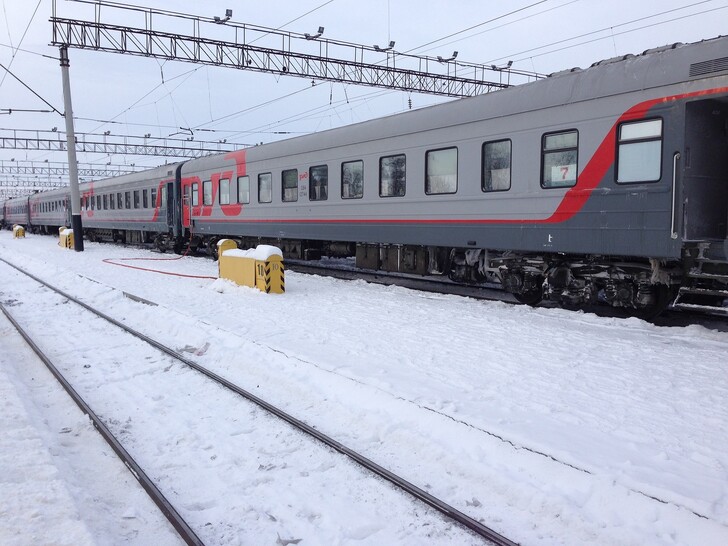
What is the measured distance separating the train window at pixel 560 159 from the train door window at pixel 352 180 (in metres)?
4.73

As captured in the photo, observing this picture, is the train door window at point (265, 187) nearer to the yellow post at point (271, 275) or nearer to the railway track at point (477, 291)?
the railway track at point (477, 291)

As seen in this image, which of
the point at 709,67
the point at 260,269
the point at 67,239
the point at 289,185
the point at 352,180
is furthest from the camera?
the point at 67,239

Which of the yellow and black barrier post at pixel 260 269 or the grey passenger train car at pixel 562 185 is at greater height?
the grey passenger train car at pixel 562 185

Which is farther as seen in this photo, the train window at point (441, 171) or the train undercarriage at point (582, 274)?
the train window at point (441, 171)

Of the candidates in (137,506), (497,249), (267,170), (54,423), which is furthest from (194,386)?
(267,170)

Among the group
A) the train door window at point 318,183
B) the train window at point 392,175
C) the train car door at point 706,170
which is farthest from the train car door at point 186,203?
the train car door at point 706,170

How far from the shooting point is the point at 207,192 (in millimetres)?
19812

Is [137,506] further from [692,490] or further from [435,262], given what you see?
[435,262]

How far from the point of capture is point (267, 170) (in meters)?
16.2

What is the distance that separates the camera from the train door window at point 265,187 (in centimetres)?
1613

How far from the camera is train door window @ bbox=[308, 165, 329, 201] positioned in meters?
13.9

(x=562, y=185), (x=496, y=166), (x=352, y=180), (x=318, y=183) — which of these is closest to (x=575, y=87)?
(x=562, y=185)

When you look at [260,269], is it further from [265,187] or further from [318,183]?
[265,187]

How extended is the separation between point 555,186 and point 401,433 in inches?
226
